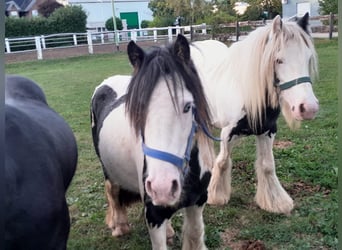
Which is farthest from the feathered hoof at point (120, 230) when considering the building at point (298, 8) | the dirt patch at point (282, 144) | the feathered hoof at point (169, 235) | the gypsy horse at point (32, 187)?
the dirt patch at point (282, 144)

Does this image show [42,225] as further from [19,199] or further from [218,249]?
[218,249]

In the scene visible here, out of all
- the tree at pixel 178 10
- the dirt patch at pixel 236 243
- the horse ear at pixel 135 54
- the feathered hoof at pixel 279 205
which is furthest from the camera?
the feathered hoof at pixel 279 205

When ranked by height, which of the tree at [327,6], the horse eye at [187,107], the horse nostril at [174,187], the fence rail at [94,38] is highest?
the tree at [327,6]

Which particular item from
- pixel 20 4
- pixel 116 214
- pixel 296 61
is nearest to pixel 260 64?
pixel 296 61

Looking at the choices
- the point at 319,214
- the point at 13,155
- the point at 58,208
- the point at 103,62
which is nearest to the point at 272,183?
the point at 319,214

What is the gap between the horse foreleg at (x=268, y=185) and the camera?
86.5 inches

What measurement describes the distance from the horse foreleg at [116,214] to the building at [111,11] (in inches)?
35.0

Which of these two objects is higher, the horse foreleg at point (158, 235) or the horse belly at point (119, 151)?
the horse belly at point (119, 151)

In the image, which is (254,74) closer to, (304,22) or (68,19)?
(304,22)

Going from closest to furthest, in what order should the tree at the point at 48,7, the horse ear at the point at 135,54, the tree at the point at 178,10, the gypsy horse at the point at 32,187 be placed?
the gypsy horse at the point at 32,187 < the horse ear at the point at 135,54 < the tree at the point at 48,7 < the tree at the point at 178,10

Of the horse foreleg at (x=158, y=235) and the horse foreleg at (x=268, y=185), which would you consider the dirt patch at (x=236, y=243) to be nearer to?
the horse foreleg at (x=268, y=185)

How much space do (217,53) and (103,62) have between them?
760 millimetres

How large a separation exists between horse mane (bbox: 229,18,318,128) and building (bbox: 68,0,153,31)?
67 cm

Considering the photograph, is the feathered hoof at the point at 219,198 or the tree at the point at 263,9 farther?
the feathered hoof at the point at 219,198
